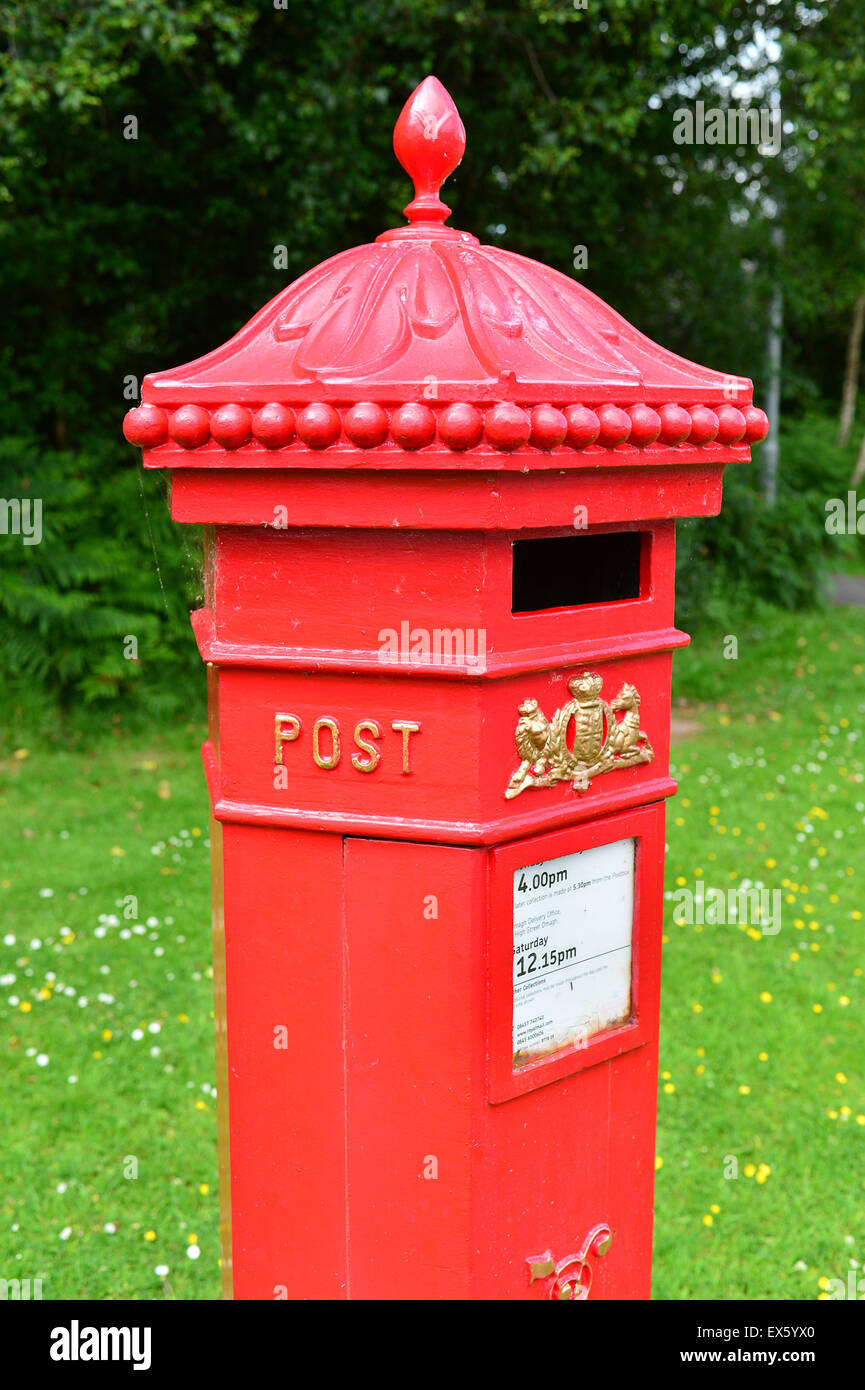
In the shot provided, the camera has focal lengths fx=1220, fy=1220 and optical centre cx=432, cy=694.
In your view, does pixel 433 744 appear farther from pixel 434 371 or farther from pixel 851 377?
pixel 851 377

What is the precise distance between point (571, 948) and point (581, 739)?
0.36 meters

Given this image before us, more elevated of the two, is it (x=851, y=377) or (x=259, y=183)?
(x=851, y=377)

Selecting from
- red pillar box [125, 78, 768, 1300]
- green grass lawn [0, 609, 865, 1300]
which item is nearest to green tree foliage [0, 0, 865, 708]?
green grass lawn [0, 609, 865, 1300]

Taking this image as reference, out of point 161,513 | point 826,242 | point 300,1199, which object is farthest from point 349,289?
point 826,242

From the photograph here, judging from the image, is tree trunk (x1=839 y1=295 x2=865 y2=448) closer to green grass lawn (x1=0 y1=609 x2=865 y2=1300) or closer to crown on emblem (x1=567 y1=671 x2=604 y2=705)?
green grass lawn (x1=0 y1=609 x2=865 y2=1300)

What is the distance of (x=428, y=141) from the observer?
1992 millimetres

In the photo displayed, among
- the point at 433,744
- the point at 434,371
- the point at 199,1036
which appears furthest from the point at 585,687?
the point at 199,1036

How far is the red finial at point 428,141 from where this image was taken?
1.99 meters

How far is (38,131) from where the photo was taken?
866 centimetres

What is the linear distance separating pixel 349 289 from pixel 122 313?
27.7 ft

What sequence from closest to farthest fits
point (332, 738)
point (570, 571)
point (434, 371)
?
point (434, 371) → point (332, 738) → point (570, 571)

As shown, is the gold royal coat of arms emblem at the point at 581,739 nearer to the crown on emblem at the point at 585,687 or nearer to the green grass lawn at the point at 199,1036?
the crown on emblem at the point at 585,687

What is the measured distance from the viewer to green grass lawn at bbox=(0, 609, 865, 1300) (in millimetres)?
3627

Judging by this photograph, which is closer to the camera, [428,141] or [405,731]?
[405,731]
